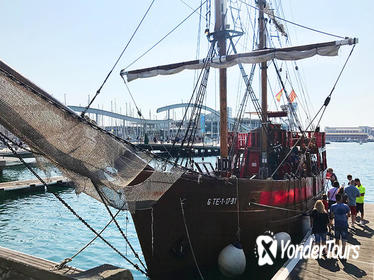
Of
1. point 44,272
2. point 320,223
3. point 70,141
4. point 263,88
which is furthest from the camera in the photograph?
point 263,88

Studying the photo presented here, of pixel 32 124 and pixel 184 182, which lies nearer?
pixel 32 124

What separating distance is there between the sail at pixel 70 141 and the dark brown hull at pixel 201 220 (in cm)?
240

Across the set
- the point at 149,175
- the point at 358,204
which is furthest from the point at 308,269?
the point at 358,204

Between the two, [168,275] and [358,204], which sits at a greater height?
[358,204]

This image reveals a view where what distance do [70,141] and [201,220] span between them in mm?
5045

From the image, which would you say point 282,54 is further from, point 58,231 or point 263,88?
point 58,231

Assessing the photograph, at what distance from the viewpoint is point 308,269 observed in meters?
8.28

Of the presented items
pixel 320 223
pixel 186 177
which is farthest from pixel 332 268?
pixel 186 177

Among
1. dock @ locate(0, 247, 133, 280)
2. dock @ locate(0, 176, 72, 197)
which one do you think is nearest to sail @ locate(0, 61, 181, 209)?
dock @ locate(0, 247, 133, 280)

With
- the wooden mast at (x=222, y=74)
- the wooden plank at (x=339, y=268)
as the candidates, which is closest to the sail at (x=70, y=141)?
the wooden plank at (x=339, y=268)

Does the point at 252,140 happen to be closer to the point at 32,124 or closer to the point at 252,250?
the point at 252,250

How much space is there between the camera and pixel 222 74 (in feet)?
43.0

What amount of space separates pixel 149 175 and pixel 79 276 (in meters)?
2.71

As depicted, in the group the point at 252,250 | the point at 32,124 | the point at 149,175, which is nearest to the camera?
the point at 32,124
